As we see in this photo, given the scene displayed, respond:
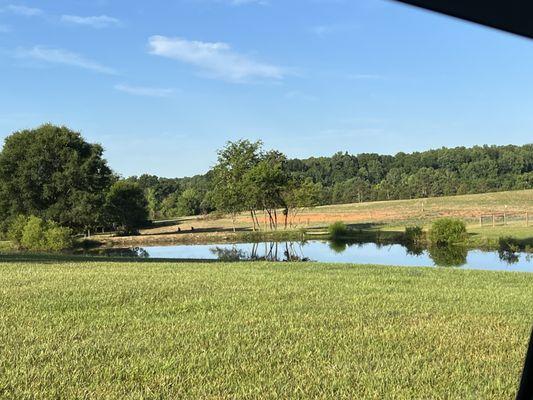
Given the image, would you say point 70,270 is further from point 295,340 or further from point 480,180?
point 480,180

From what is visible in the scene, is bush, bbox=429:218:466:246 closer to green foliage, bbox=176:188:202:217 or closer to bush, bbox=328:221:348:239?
bush, bbox=328:221:348:239

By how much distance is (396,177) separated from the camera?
3472 inches

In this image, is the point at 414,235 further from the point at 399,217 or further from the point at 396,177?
the point at 396,177

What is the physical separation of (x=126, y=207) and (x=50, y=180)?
11.9m

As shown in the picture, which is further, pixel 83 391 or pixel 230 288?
pixel 230 288

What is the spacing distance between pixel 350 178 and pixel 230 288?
86043mm

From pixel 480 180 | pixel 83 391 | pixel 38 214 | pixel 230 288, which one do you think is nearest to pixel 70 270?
pixel 230 288

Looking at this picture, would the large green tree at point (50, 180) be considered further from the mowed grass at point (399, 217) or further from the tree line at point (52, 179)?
A: the mowed grass at point (399, 217)

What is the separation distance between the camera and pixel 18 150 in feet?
116

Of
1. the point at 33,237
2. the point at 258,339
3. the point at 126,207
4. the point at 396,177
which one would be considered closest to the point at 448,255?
the point at 258,339

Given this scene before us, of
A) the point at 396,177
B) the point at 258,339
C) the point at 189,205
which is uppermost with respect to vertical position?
the point at 396,177

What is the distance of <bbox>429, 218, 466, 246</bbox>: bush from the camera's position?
87.0 feet

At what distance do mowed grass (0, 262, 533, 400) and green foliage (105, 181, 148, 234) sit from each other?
119 ft

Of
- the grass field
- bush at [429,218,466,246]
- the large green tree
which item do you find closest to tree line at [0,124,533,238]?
the large green tree
